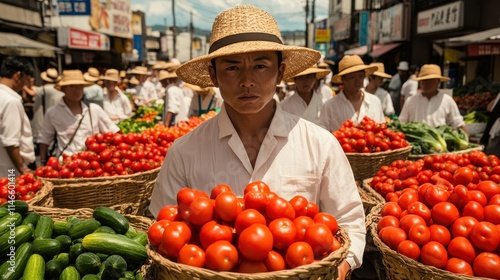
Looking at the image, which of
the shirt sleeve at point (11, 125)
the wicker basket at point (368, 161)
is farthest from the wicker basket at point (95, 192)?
the wicker basket at point (368, 161)

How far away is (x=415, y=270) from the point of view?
2359 millimetres

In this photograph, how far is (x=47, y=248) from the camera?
2445 mm

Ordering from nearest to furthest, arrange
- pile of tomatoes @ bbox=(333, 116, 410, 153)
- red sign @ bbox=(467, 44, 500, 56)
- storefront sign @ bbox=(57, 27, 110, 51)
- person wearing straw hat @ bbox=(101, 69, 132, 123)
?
1. pile of tomatoes @ bbox=(333, 116, 410, 153)
2. person wearing straw hat @ bbox=(101, 69, 132, 123)
3. red sign @ bbox=(467, 44, 500, 56)
4. storefront sign @ bbox=(57, 27, 110, 51)

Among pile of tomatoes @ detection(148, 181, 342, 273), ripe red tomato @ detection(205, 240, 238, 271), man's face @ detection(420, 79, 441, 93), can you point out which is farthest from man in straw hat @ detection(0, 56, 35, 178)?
man's face @ detection(420, 79, 441, 93)

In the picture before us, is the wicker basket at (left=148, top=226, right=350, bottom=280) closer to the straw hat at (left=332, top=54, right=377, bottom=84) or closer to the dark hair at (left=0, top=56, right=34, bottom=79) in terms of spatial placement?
the straw hat at (left=332, top=54, right=377, bottom=84)

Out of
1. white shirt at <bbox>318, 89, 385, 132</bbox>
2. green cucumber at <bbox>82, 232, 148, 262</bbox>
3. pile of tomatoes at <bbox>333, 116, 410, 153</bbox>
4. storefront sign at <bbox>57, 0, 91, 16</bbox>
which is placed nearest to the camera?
green cucumber at <bbox>82, 232, 148, 262</bbox>

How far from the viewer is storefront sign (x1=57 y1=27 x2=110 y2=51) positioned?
18625 millimetres

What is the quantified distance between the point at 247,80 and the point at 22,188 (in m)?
3.06

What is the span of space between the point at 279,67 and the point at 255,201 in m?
0.99

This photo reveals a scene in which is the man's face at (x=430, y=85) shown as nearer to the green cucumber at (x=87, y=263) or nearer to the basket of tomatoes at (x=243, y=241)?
the basket of tomatoes at (x=243, y=241)

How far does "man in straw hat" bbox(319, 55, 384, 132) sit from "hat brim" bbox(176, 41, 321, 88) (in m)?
3.49

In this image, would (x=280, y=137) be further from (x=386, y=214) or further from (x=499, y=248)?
(x=499, y=248)

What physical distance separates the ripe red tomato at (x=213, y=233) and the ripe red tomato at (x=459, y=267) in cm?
124

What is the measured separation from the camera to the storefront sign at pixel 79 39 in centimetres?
1862
